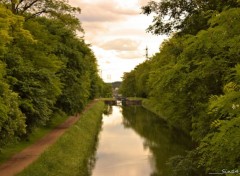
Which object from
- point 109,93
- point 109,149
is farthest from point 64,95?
point 109,93

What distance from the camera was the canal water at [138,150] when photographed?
25797 millimetres

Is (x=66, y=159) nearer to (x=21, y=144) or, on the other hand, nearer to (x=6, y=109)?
(x=21, y=144)

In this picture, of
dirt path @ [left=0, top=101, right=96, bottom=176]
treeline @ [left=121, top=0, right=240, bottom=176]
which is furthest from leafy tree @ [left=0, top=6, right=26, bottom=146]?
treeline @ [left=121, top=0, right=240, bottom=176]

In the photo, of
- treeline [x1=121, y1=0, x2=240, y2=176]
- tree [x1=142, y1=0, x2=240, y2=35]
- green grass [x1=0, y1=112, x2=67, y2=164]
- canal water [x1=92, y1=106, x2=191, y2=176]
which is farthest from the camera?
canal water [x1=92, y1=106, x2=191, y2=176]

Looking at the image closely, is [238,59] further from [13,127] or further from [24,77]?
[24,77]

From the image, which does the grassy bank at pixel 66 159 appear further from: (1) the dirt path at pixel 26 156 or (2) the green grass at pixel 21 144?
(2) the green grass at pixel 21 144

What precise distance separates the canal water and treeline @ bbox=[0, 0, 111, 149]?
5.17 metres

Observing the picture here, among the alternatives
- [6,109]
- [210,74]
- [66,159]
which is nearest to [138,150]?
[66,159]

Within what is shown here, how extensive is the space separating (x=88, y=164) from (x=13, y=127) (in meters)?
9.71

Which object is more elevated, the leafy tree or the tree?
the tree

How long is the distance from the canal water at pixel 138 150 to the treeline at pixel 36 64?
17.0 ft

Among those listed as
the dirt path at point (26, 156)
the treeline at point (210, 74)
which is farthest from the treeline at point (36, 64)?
the treeline at point (210, 74)

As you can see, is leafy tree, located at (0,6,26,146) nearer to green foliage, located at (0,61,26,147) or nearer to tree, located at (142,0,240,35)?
green foliage, located at (0,61,26,147)

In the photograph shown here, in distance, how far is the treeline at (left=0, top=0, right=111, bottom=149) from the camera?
18.4m
